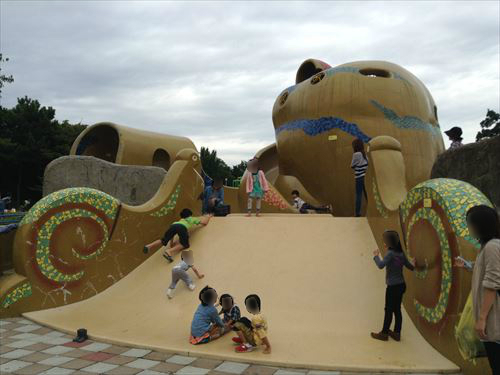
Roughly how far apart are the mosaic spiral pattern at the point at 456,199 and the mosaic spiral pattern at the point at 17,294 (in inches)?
236

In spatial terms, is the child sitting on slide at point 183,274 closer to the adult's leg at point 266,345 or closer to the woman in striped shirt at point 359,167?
the adult's leg at point 266,345

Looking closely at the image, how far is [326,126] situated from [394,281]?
641 cm

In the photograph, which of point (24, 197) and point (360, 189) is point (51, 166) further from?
point (24, 197)

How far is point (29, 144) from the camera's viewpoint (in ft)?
92.9

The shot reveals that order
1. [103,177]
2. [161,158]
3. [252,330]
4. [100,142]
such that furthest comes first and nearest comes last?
[100,142], [161,158], [103,177], [252,330]

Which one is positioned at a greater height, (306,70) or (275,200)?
(306,70)

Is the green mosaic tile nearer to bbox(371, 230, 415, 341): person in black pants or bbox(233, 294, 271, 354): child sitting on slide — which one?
bbox(371, 230, 415, 341): person in black pants

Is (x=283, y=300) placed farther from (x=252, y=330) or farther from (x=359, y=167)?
(x=359, y=167)

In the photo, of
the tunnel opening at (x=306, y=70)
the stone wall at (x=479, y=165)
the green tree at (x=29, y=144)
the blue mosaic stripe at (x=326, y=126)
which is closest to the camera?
the stone wall at (x=479, y=165)

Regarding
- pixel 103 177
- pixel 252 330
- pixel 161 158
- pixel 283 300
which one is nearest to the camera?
pixel 252 330

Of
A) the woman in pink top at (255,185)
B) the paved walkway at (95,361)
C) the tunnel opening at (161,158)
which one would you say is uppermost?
the tunnel opening at (161,158)

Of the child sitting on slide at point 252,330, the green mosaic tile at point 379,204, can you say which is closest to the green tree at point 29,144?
the green mosaic tile at point 379,204

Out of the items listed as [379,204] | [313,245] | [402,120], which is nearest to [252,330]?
[313,245]

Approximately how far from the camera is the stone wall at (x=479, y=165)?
564 centimetres
